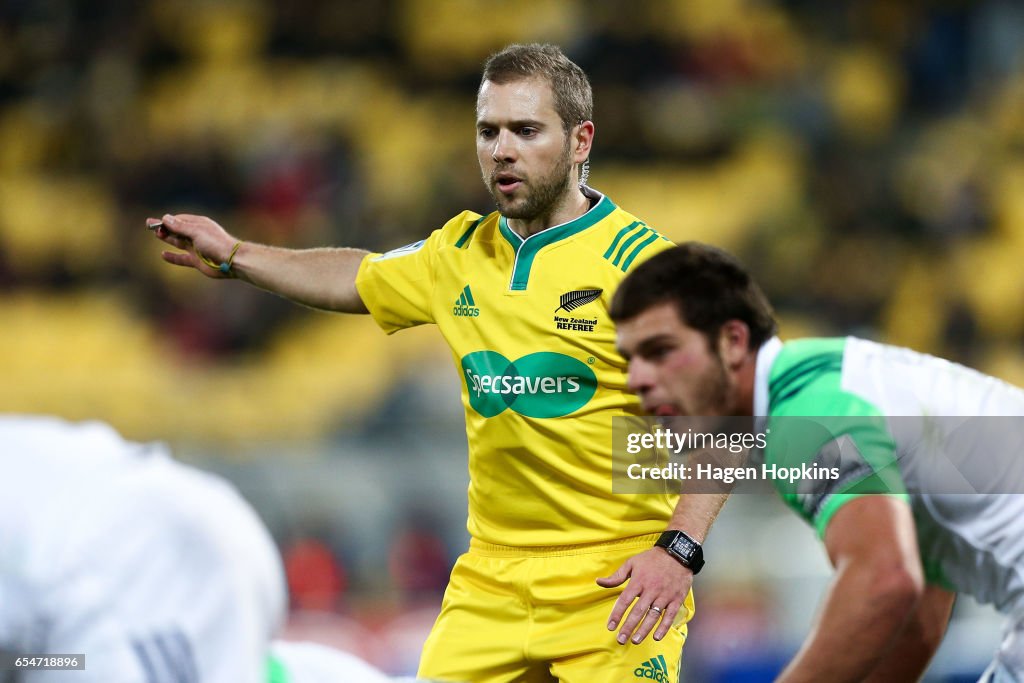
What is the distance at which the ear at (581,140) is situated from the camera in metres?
4.34

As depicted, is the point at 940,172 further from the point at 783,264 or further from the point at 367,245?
the point at 367,245

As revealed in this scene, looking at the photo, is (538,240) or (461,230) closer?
(538,240)

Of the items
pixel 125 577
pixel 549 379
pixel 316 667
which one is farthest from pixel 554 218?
pixel 125 577

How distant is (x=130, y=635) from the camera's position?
9.18 feet

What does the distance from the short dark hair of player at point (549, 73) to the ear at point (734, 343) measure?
1.34 metres

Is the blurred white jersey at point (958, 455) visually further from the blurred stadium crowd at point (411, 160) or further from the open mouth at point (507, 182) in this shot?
the blurred stadium crowd at point (411, 160)

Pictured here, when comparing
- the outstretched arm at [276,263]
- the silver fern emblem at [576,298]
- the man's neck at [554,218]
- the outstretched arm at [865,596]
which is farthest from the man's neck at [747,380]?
the outstretched arm at [276,263]

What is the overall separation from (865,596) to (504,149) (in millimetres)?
1934

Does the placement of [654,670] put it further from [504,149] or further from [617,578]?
[504,149]

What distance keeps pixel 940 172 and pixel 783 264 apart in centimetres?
221

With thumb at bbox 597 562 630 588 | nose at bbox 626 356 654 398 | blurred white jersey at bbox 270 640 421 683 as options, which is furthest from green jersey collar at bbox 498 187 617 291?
blurred white jersey at bbox 270 640 421 683

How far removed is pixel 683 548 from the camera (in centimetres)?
382

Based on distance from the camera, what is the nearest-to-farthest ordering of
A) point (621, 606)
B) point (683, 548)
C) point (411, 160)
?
point (621, 606) → point (683, 548) → point (411, 160)

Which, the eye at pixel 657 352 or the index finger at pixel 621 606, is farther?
the index finger at pixel 621 606
